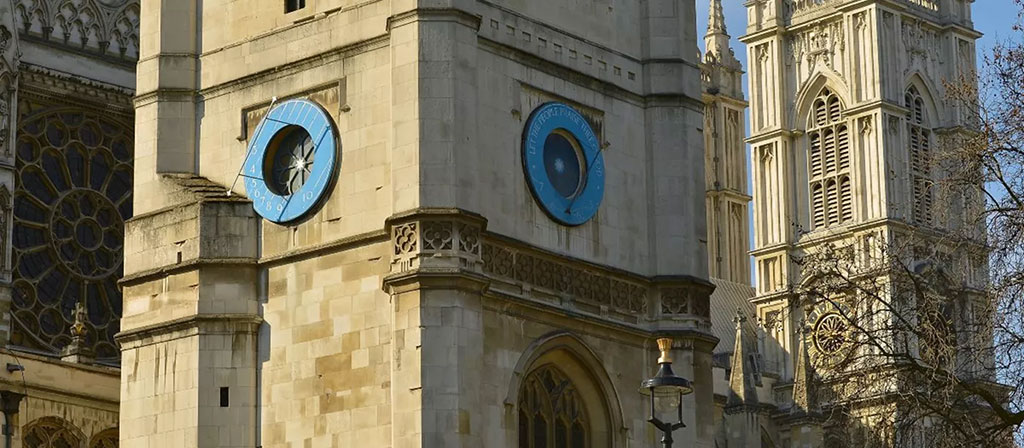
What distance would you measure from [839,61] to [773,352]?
12216 millimetres

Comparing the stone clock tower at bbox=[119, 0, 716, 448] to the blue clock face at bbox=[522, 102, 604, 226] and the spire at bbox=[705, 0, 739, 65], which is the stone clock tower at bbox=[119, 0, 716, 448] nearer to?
the blue clock face at bbox=[522, 102, 604, 226]

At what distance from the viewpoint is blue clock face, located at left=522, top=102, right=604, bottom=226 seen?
3656 cm

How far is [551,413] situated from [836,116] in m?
59.7

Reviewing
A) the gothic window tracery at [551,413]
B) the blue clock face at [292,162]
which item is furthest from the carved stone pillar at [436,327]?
the blue clock face at [292,162]

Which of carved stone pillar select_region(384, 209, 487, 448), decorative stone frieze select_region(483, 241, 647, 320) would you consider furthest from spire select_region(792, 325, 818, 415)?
carved stone pillar select_region(384, 209, 487, 448)

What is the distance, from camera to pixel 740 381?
280 ft

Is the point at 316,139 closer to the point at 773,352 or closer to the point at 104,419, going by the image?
the point at 104,419

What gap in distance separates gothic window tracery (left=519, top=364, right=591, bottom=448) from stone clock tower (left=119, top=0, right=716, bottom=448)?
0.05 meters

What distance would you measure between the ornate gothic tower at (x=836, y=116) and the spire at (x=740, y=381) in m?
3.89

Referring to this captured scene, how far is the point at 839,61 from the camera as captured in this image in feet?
308

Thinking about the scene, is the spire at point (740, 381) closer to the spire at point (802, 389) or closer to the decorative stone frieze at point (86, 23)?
the spire at point (802, 389)

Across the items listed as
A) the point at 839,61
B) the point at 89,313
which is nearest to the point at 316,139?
the point at 89,313

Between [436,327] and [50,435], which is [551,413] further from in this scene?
[50,435]

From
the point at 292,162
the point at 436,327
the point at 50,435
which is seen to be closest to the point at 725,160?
the point at 50,435
